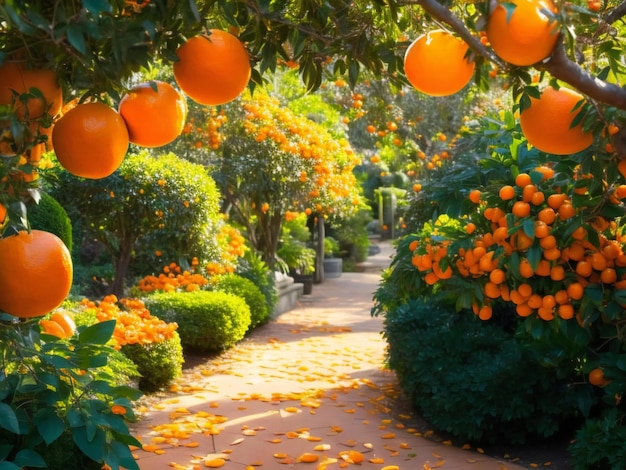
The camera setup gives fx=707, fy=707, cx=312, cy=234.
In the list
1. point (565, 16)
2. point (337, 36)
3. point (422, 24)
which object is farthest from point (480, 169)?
point (565, 16)

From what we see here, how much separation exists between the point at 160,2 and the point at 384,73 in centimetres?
69

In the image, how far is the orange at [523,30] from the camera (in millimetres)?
1142

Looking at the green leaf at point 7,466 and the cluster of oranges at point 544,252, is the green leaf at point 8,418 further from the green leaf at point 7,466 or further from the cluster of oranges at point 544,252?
the cluster of oranges at point 544,252

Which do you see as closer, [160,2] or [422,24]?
[160,2]

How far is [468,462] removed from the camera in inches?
184

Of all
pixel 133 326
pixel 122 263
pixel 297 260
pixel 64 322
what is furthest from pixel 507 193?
pixel 297 260

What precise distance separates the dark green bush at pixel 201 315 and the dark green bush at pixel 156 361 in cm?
102

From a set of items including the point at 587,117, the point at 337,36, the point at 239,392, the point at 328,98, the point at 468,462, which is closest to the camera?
the point at 587,117

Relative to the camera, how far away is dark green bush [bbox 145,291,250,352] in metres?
7.53

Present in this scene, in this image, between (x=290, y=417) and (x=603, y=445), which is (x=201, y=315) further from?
(x=603, y=445)

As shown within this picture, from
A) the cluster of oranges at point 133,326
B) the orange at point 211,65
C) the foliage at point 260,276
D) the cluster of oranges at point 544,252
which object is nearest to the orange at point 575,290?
the cluster of oranges at point 544,252

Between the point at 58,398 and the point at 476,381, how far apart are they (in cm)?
399

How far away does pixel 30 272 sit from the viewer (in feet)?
3.97

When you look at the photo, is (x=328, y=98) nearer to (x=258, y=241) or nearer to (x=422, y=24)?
(x=258, y=241)
